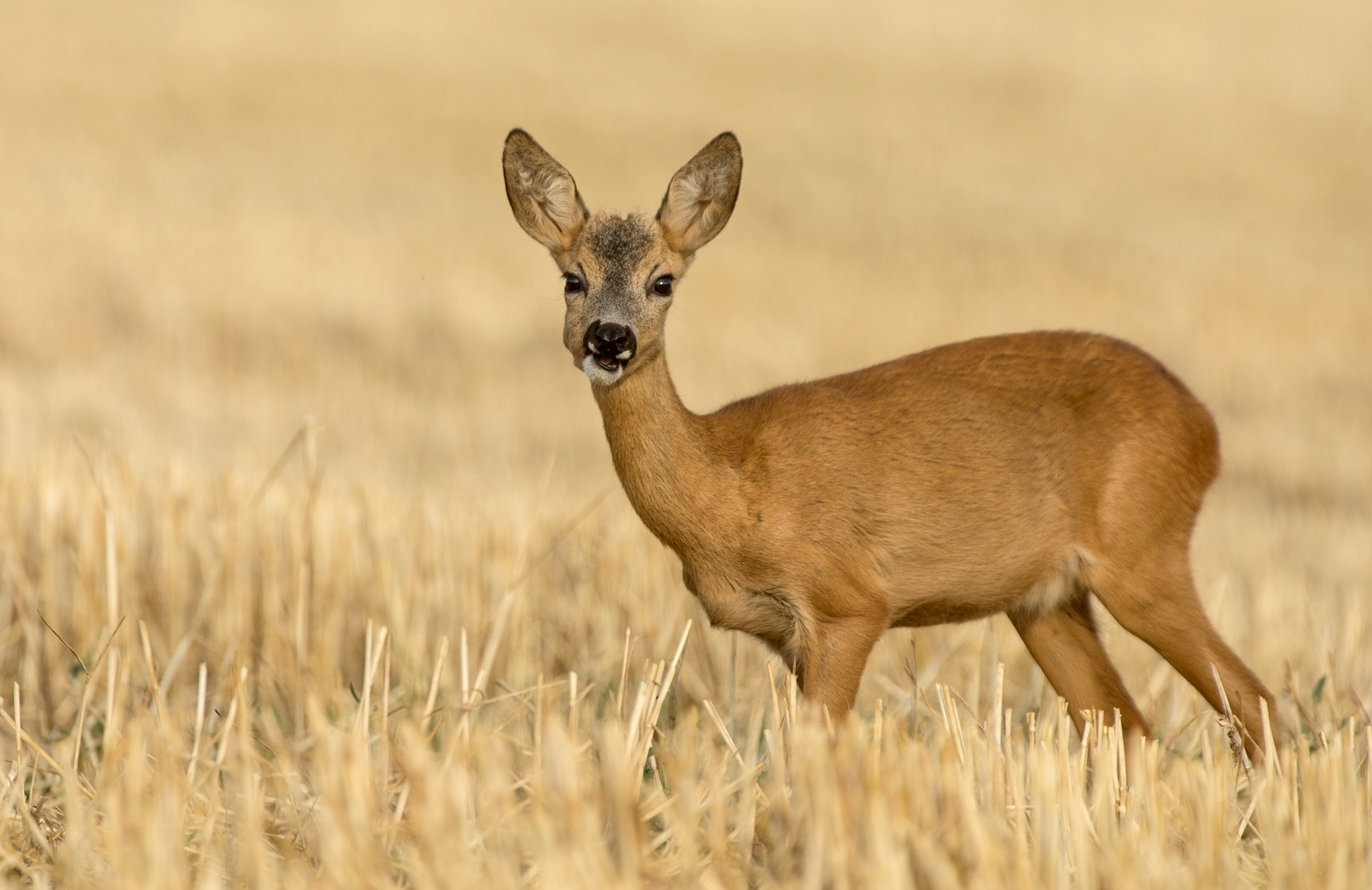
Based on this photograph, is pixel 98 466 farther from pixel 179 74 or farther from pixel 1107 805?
pixel 179 74

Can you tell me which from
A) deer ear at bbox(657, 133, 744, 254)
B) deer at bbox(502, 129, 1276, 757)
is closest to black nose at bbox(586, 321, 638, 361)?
deer at bbox(502, 129, 1276, 757)

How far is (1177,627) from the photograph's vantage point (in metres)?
4.74

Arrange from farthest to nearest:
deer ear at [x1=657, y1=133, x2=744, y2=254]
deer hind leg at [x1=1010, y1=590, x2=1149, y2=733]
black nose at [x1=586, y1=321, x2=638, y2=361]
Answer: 1. deer hind leg at [x1=1010, y1=590, x2=1149, y2=733]
2. deer ear at [x1=657, y1=133, x2=744, y2=254]
3. black nose at [x1=586, y1=321, x2=638, y2=361]

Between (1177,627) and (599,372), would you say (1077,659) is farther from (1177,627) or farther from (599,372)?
(599,372)

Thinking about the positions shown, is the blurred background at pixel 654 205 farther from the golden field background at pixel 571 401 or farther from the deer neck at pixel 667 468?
the deer neck at pixel 667 468

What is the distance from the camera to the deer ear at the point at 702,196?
15.3ft

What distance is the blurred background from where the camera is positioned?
11703mm

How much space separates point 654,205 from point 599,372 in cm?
1442

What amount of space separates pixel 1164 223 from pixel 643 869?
760 inches

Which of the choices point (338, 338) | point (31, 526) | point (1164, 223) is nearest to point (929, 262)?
point (1164, 223)

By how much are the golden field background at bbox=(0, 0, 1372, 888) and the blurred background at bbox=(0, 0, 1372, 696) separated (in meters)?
0.09

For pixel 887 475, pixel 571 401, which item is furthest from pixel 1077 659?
pixel 571 401

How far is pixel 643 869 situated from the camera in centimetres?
304

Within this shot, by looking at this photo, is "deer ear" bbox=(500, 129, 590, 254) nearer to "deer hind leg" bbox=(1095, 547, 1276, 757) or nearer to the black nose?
the black nose
